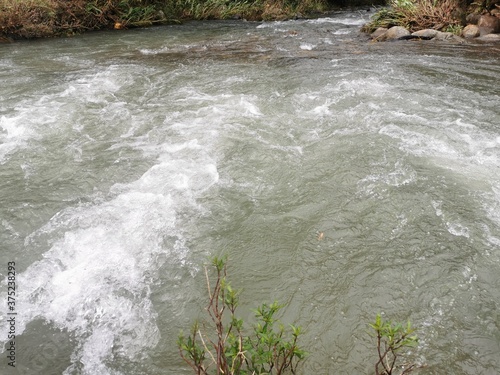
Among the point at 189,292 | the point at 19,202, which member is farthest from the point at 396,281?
the point at 19,202

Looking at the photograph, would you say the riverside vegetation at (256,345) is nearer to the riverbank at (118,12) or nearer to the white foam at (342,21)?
the riverbank at (118,12)

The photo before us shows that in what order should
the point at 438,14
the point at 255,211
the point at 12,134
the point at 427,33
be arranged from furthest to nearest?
1. the point at 438,14
2. the point at 427,33
3. the point at 12,134
4. the point at 255,211

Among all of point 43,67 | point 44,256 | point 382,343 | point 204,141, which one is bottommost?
point 382,343

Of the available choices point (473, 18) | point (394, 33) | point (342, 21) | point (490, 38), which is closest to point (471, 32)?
point (490, 38)

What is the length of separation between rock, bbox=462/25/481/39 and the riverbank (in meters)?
8.44

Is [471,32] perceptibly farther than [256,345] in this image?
Yes

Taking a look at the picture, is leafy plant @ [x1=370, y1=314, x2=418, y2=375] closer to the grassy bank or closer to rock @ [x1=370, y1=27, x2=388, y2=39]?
rock @ [x1=370, y1=27, x2=388, y2=39]

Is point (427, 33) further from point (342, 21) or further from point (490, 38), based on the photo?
point (342, 21)

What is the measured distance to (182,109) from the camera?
7.23 meters

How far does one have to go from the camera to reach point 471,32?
39.1 feet

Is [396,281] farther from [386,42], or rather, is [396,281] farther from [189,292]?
[386,42]

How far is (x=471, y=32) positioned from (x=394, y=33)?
7.69 feet

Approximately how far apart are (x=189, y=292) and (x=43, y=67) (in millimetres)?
8854

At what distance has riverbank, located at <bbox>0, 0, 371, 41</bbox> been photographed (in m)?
13.1
